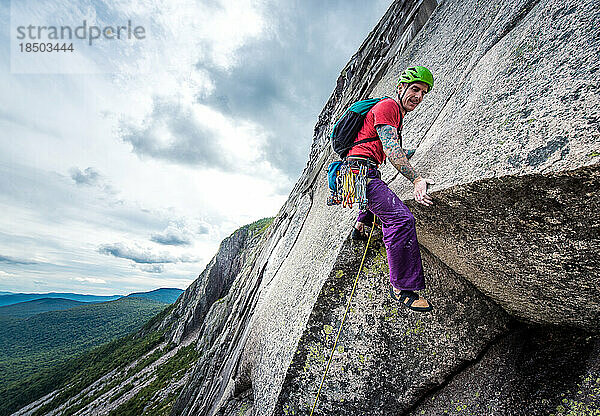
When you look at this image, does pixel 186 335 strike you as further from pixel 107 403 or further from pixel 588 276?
pixel 588 276

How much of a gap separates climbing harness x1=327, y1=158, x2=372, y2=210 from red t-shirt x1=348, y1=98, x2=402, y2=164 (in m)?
0.18

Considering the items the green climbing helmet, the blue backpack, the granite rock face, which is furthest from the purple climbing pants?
the green climbing helmet

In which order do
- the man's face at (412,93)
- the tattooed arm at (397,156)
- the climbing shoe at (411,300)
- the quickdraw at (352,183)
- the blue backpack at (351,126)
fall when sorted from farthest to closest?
the blue backpack at (351,126) → the quickdraw at (352,183) → the man's face at (412,93) → the tattooed arm at (397,156) → the climbing shoe at (411,300)

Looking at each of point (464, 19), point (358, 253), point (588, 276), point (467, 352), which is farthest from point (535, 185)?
point (464, 19)

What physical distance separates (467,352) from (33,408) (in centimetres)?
9873

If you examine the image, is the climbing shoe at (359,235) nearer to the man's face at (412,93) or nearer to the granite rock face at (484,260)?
the granite rock face at (484,260)

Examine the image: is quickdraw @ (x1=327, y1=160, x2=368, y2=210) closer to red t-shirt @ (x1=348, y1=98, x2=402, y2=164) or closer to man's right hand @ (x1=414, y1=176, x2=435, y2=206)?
red t-shirt @ (x1=348, y1=98, x2=402, y2=164)

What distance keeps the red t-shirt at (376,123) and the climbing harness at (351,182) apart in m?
0.18

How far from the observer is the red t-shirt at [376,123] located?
12.7ft

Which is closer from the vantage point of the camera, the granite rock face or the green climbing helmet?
the granite rock face

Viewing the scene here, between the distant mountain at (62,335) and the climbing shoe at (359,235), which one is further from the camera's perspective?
the distant mountain at (62,335)

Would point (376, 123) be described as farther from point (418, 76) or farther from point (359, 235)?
point (359, 235)

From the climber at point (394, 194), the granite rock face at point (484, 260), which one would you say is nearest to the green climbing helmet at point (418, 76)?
the climber at point (394, 194)

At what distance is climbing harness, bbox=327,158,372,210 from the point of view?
408 centimetres
